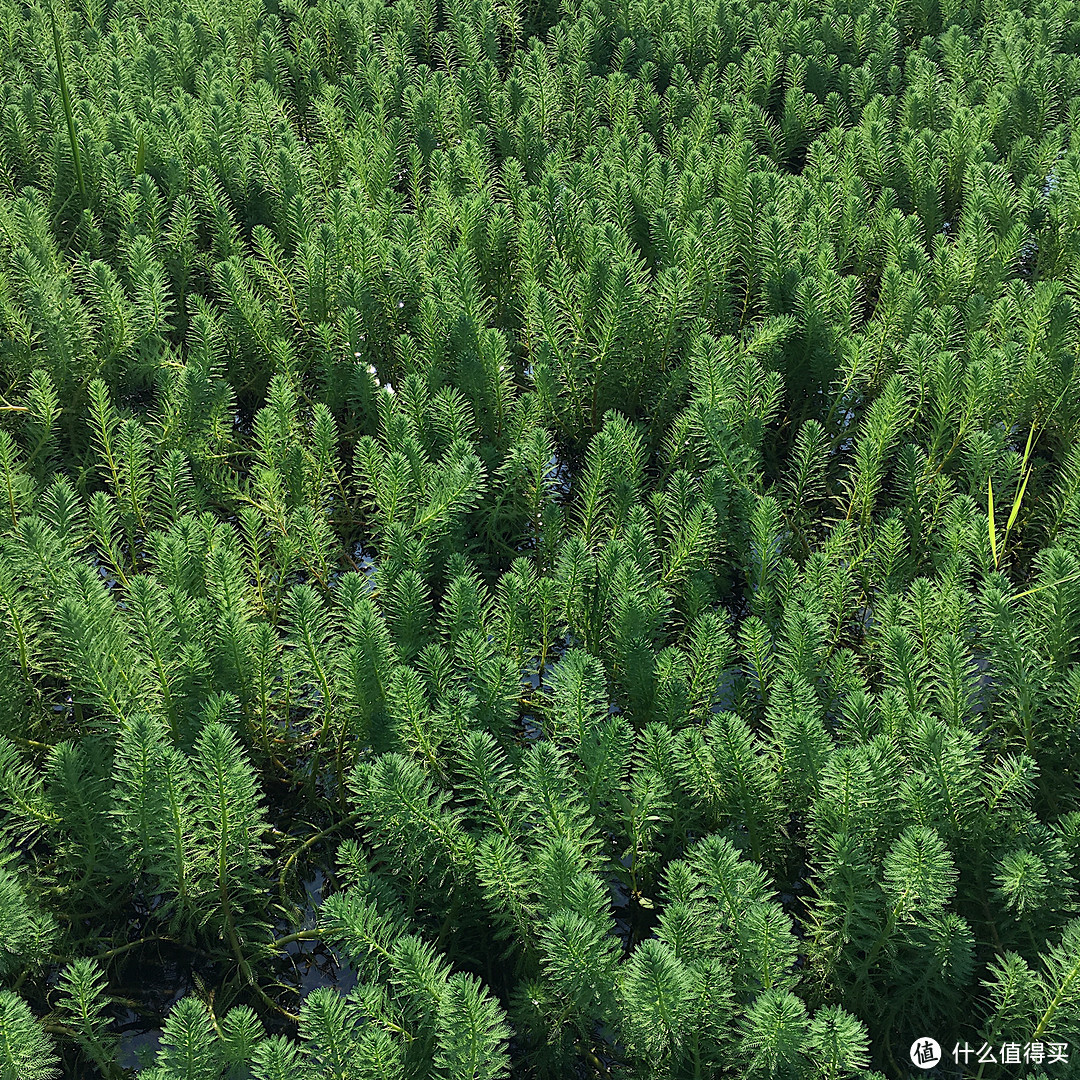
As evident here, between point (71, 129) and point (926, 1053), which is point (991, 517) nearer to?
point (926, 1053)

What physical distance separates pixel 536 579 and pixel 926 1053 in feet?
4.06

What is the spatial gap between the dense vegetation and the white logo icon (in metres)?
0.03

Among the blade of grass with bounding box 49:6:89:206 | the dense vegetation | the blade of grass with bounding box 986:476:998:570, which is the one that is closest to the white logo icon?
the dense vegetation

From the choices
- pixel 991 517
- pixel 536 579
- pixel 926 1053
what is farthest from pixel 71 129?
pixel 926 1053

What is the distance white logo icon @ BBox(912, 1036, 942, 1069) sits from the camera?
1880 millimetres

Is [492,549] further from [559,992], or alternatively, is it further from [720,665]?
[559,992]

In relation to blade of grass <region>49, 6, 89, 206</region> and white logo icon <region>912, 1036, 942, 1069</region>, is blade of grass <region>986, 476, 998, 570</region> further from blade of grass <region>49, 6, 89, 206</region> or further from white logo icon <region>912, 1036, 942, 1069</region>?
blade of grass <region>49, 6, 89, 206</region>

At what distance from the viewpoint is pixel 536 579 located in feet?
8.71

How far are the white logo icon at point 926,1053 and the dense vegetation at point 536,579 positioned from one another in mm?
32

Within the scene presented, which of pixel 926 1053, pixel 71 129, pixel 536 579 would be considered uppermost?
pixel 71 129

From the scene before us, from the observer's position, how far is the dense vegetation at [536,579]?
73.7 inches

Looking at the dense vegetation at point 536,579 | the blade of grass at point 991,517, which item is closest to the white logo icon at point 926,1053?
the dense vegetation at point 536,579

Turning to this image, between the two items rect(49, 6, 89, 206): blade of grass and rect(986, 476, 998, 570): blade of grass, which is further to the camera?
rect(49, 6, 89, 206): blade of grass

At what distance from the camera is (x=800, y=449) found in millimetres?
2844
